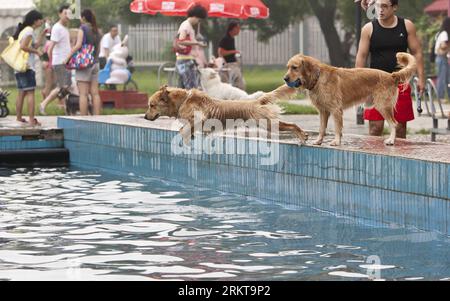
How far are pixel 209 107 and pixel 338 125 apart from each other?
61.7 inches

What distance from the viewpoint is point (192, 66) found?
Answer: 18453 millimetres

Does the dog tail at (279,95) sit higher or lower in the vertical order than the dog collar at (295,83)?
lower

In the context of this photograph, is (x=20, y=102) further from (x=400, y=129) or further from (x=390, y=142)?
(x=390, y=142)

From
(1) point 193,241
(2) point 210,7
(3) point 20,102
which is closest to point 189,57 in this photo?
(3) point 20,102

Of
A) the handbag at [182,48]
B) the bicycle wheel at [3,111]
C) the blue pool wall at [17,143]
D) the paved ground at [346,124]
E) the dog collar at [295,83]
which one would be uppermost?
the handbag at [182,48]

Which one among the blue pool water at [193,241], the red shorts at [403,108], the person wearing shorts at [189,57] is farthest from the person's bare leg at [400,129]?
the person wearing shorts at [189,57]

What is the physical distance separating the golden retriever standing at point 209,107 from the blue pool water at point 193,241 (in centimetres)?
80

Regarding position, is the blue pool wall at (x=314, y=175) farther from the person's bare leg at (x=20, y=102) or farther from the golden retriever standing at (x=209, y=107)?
the person's bare leg at (x=20, y=102)

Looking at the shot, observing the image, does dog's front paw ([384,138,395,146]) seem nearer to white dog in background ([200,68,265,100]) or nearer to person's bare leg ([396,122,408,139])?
person's bare leg ([396,122,408,139])

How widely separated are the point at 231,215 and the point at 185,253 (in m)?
1.94

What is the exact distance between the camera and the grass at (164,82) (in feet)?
68.7

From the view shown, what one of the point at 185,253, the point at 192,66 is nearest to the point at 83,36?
the point at 192,66
